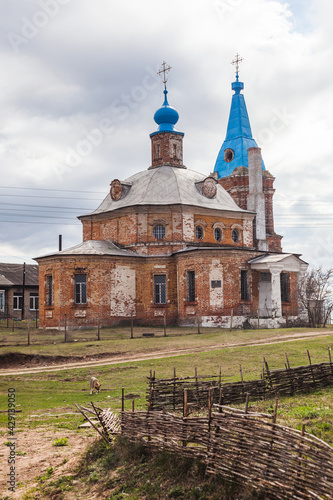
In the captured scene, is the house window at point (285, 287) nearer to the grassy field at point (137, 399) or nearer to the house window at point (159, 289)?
the grassy field at point (137, 399)

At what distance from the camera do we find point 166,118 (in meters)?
47.3

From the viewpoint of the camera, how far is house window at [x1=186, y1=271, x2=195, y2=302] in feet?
124

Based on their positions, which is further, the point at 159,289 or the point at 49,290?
the point at 159,289

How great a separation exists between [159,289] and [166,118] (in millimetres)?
16448

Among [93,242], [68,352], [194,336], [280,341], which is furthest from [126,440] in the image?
[93,242]

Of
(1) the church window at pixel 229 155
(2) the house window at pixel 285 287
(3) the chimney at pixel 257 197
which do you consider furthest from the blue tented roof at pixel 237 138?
(2) the house window at pixel 285 287

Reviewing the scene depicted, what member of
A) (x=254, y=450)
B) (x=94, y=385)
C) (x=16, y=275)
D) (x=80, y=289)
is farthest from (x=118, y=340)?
(x=16, y=275)

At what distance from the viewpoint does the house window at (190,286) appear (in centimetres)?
3791

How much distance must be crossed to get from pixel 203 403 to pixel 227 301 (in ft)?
74.8

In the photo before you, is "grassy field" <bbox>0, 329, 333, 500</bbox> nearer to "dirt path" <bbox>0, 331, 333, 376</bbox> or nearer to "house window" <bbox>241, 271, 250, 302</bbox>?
"dirt path" <bbox>0, 331, 333, 376</bbox>

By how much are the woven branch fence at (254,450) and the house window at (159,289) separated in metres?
28.8

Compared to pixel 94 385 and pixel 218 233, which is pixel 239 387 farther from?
pixel 218 233

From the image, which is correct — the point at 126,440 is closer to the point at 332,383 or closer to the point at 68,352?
the point at 332,383

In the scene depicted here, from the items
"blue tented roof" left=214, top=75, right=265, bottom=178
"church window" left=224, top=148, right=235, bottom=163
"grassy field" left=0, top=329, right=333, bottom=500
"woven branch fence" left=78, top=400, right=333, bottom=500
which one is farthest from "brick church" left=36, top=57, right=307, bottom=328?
"woven branch fence" left=78, top=400, right=333, bottom=500
